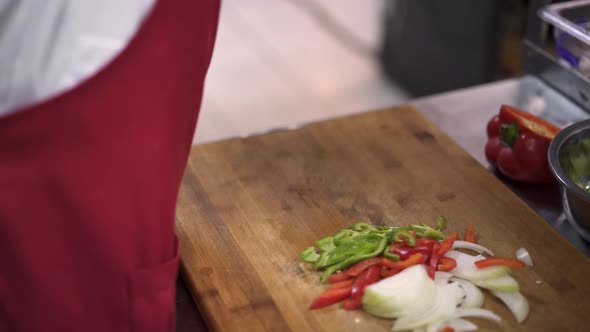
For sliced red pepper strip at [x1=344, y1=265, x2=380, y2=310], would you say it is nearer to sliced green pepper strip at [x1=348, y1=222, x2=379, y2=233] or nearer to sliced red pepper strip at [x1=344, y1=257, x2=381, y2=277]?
sliced red pepper strip at [x1=344, y1=257, x2=381, y2=277]

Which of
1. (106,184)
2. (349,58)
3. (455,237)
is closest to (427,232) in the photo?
(455,237)

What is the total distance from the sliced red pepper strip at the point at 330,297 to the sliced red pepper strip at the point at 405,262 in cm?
7

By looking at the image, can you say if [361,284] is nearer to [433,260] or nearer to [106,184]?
[433,260]

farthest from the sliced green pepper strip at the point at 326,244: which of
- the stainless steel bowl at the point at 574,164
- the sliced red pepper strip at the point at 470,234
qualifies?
the stainless steel bowl at the point at 574,164

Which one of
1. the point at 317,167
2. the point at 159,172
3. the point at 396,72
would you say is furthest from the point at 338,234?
the point at 396,72

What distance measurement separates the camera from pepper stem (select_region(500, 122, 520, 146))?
4.63 ft

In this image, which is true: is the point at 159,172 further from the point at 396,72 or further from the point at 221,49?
the point at 221,49

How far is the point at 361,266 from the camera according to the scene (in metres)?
1.16

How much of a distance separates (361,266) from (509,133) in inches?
17.7

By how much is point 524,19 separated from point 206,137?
5.24 ft

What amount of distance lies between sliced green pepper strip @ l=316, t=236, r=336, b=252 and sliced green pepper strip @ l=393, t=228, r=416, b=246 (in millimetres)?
105

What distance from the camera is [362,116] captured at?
163 centimetres

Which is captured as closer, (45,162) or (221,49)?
(45,162)

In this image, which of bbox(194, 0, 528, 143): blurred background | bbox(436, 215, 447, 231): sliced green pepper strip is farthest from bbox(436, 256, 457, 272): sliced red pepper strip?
bbox(194, 0, 528, 143): blurred background
